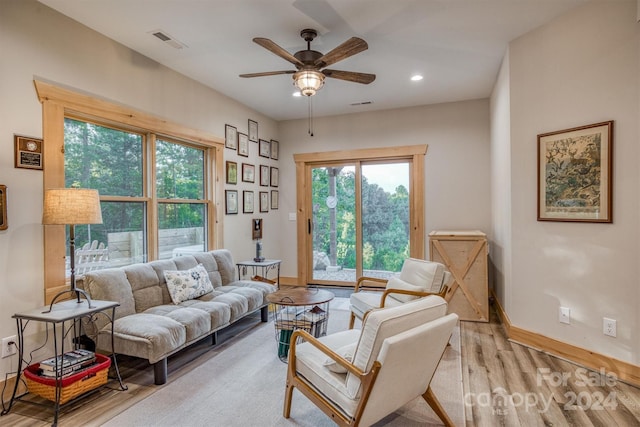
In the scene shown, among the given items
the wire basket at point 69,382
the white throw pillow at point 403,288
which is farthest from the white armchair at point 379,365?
the wire basket at point 69,382

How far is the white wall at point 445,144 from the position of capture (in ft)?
16.7

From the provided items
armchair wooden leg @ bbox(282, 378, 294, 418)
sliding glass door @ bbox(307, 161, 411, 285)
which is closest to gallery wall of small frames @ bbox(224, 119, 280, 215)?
sliding glass door @ bbox(307, 161, 411, 285)

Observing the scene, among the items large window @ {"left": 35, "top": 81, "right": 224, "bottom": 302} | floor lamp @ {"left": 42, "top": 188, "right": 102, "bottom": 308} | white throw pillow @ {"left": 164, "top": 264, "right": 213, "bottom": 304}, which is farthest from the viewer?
white throw pillow @ {"left": 164, "top": 264, "right": 213, "bottom": 304}

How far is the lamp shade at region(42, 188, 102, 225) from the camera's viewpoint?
238cm

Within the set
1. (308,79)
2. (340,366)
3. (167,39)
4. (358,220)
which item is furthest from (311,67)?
(358,220)

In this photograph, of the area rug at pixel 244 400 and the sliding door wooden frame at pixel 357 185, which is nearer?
the area rug at pixel 244 400

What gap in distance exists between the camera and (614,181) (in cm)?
264

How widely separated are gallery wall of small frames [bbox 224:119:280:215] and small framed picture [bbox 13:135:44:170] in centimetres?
231

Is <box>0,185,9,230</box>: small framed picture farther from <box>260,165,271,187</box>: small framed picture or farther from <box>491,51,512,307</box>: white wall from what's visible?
<box>491,51,512,307</box>: white wall

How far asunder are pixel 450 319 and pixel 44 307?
2740mm

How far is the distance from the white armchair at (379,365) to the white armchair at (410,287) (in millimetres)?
1164

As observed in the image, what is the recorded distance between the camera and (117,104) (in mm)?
3258

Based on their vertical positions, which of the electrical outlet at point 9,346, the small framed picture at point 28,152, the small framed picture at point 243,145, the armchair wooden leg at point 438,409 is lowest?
the armchair wooden leg at point 438,409

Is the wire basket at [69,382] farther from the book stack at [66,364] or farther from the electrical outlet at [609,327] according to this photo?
the electrical outlet at [609,327]
